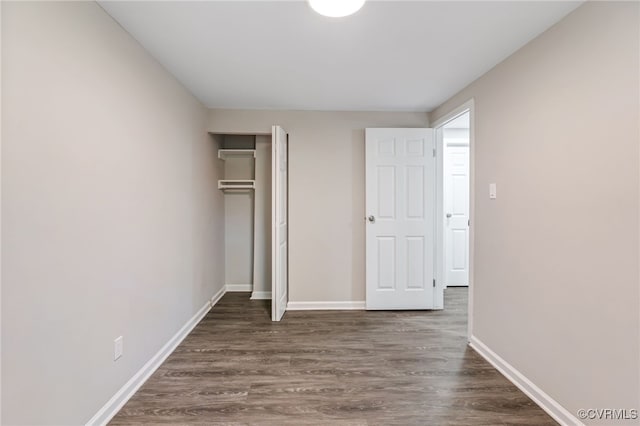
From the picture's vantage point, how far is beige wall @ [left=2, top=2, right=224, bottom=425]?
3.66 ft

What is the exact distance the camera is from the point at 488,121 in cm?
228

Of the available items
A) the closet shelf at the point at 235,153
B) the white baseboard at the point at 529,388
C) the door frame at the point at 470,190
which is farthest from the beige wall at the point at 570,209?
the closet shelf at the point at 235,153

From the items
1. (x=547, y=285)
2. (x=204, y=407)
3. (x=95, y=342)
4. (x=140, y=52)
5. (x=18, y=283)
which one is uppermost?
Answer: (x=140, y=52)

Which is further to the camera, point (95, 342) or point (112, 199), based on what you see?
point (112, 199)

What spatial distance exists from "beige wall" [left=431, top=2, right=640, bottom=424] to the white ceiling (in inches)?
10.5

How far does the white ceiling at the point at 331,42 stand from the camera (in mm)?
1558

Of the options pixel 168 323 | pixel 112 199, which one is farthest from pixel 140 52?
pixel 168 323

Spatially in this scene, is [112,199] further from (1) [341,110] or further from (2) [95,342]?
(1) [341,110]

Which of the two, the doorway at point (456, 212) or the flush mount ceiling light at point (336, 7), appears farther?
the doorway at point (456, 212)

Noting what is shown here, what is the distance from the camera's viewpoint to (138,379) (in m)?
1.91

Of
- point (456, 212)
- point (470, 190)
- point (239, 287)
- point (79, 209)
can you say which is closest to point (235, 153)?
point (239, 287)

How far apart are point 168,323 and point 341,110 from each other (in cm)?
269

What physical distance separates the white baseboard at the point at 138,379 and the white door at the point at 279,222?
84cm

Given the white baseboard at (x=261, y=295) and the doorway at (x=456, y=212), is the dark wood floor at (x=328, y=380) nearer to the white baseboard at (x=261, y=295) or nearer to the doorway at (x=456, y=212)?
the white baseboard at (x=261, y=295)
